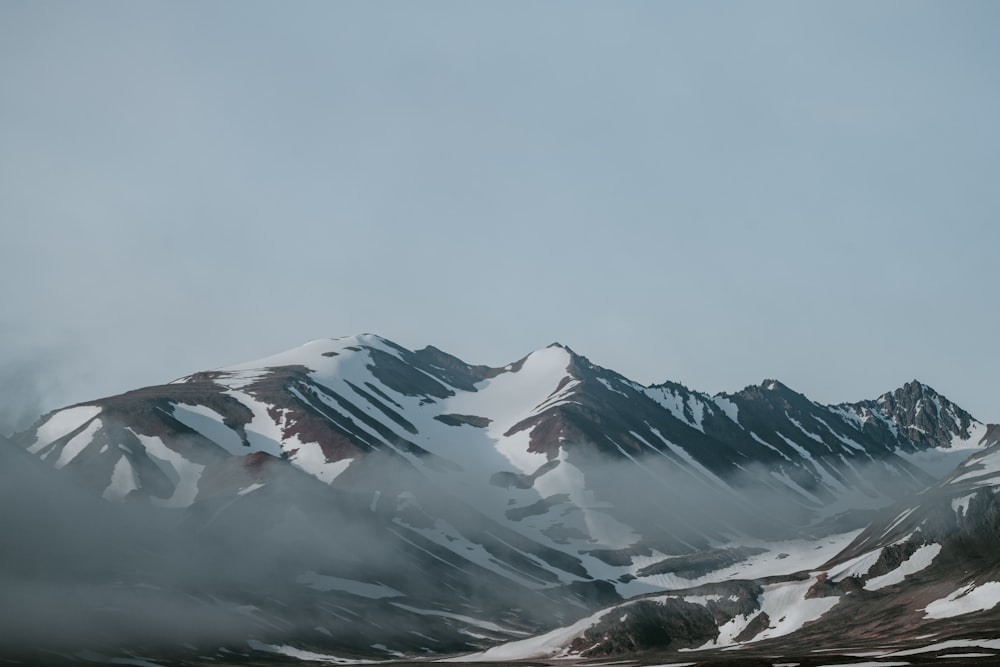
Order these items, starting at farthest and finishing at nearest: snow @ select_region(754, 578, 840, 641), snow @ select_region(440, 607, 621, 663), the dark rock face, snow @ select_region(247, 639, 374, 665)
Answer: snow @ select_region(247, 639, 374, 665)
snow @ select_region(440, 607, 621, 663)
the dark rock face
snow @ select_region(754, 578, 840, 641)

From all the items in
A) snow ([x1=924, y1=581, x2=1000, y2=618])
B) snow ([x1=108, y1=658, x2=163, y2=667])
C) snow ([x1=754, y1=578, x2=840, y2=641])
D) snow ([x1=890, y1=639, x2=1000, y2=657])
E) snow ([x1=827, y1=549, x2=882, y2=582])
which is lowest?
snow ([x1=890, y1=639, x2=1000, y2=657])

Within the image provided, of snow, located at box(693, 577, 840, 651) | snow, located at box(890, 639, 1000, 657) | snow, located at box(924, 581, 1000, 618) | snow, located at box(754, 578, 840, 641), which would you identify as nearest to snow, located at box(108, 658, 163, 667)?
snow, located at box(693, 577, 840, 651)

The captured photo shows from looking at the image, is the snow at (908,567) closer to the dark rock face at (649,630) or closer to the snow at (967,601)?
the snow at (967,601)

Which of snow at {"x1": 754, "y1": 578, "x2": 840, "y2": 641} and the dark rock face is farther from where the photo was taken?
the dark rock face

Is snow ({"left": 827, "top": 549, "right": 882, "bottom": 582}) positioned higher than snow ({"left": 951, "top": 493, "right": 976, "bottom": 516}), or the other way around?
snow ({"left": 951, "top": 493, "right": 976, "bottom": 516})

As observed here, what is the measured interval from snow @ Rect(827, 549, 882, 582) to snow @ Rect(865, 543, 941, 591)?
3.14m

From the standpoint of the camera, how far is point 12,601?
181m

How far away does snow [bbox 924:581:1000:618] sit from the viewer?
152m

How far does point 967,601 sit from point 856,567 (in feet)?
109

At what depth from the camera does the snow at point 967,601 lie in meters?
152

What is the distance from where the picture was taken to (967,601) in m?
155

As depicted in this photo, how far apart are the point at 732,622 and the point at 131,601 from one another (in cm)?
10466

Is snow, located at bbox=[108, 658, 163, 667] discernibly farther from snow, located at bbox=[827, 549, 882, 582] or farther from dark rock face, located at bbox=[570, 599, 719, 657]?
snow, located at bbox=[827, 549, 882, 582]

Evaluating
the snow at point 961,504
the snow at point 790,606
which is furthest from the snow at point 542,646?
the snow at point 961,504
